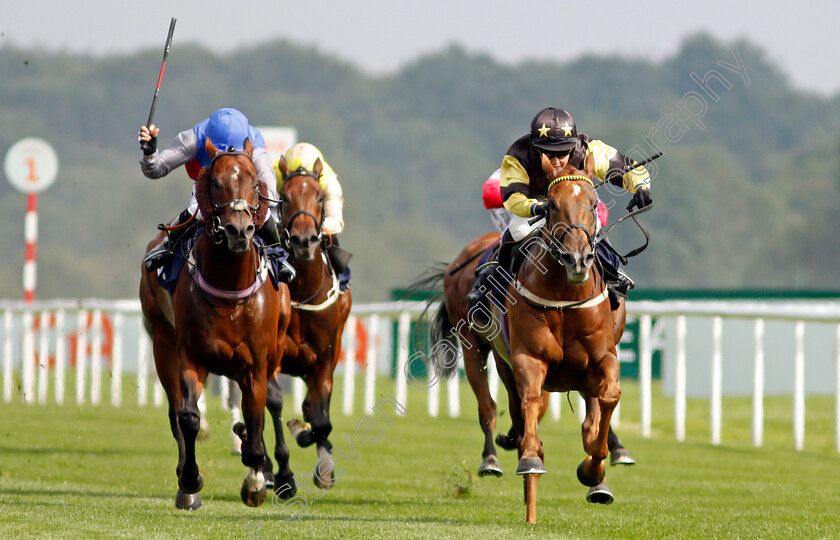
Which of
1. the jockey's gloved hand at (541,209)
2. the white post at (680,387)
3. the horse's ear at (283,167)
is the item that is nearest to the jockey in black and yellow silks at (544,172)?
the jockey's gloved hand at (541,209)

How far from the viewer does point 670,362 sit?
16.1 meters

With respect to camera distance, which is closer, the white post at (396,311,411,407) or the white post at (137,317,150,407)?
the white post at (396,311,411,407)

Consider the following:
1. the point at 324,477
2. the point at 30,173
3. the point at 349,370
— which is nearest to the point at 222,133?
the point at 324,477

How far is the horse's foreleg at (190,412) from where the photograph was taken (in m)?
6.71

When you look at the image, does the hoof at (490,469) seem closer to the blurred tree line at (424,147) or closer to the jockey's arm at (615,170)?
the jockey's arm at (615,170)

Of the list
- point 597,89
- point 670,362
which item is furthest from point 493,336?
point 597,89

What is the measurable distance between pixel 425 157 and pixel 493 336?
2545 inches

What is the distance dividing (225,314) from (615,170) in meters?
2.32

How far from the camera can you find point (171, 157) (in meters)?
7.42

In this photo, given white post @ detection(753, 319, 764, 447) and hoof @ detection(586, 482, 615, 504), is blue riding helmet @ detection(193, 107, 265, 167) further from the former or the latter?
white post @ detection(753, 319, 764, 447)

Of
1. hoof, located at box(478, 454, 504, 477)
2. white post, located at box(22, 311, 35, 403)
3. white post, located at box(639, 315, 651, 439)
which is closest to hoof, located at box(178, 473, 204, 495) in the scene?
hoof, located at box(478, 454, 504, 477)

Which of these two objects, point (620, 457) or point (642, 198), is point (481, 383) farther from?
point (642, 198)

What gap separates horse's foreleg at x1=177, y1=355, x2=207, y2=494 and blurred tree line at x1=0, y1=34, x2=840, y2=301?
3807 centimetres

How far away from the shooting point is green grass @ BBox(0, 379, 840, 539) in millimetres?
6461
